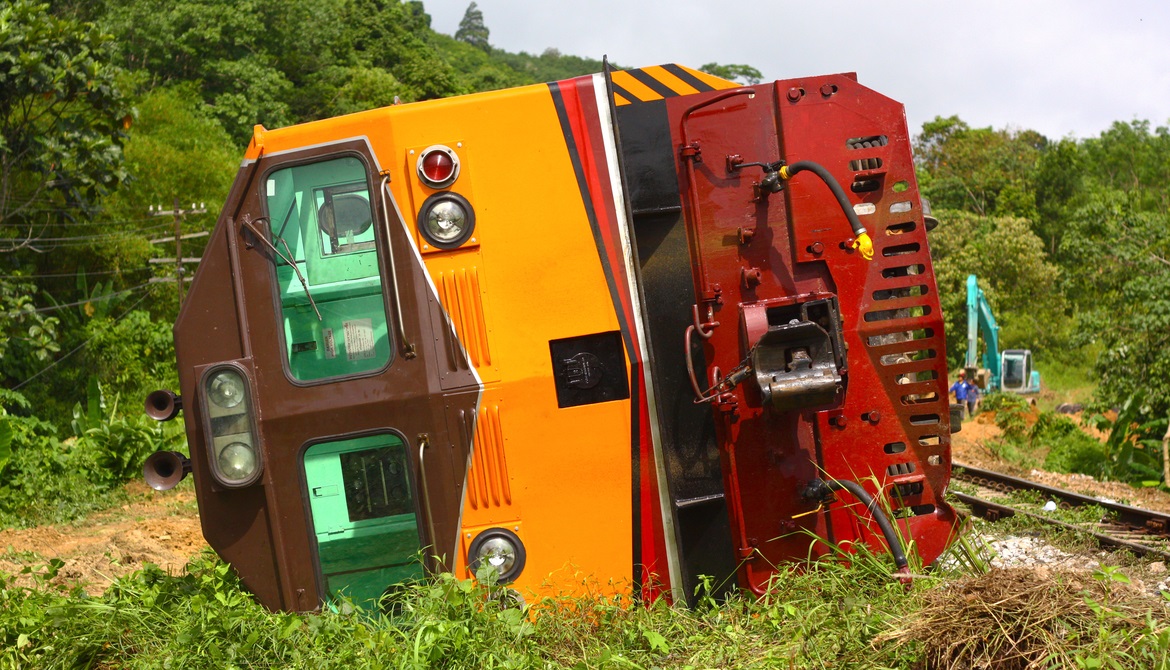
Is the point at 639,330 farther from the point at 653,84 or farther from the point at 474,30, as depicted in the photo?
the point at 474,30

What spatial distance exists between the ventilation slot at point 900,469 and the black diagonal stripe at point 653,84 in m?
1.85

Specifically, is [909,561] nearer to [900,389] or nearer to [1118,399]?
[900,389]

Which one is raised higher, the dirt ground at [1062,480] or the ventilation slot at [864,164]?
the ventilation slot at [864,164]

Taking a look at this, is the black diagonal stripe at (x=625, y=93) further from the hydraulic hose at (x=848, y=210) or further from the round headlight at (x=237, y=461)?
the round headlight at (x=237, y=461)

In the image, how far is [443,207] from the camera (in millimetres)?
4203

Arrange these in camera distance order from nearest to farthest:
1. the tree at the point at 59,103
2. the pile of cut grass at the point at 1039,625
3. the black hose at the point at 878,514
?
the pile of cut grass at the point at 1039,625 → the black hose at the point at 878,514 → the tree at the point at 59,103

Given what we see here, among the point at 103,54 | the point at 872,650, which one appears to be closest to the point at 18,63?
the point at 103,54

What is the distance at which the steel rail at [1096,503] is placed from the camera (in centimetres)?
709

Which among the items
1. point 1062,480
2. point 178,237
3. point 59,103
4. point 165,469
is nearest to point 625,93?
point 165,469

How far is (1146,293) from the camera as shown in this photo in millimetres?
12617

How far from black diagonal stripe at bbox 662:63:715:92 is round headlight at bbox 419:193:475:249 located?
1110 mm

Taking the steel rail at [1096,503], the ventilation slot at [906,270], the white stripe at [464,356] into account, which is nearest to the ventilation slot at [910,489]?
the ventilation slot at [906,270]

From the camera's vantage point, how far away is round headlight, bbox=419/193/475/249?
4191 mm

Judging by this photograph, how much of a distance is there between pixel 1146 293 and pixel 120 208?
2314 centimetres
